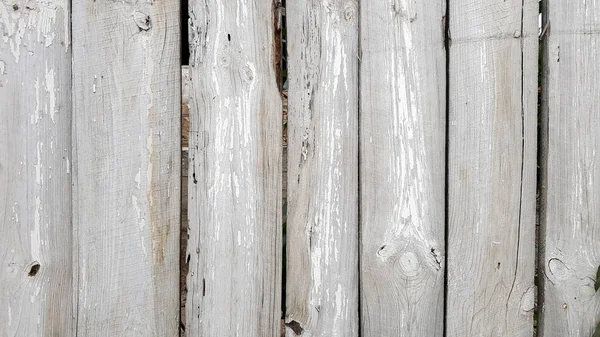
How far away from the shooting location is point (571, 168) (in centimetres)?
167

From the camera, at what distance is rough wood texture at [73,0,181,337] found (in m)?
1.67

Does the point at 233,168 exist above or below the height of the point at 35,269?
above

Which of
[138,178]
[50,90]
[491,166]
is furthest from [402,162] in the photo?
[50,90]

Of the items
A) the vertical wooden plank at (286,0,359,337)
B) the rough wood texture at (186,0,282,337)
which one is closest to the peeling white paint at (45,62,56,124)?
the rough wood texture at (186,0,282,337)

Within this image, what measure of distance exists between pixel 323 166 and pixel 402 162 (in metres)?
0.23

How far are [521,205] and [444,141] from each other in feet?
0.96

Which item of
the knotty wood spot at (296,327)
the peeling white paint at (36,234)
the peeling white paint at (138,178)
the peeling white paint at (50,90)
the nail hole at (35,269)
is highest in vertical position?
the peeling white paint at (50,90)

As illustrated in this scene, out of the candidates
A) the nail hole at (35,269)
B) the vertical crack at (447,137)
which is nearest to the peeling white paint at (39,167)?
the nail hole at (35,269)

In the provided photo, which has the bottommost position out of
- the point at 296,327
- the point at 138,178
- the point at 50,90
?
the point at 296,327

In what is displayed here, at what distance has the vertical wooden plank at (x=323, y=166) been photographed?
1.69 m

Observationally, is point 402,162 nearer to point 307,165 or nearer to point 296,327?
point 307,165

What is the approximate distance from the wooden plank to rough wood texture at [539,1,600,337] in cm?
31

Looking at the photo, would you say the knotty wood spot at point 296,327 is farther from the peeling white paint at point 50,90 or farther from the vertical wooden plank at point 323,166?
the peeling white paint at point 50,90

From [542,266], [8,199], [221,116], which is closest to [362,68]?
[221,116]
